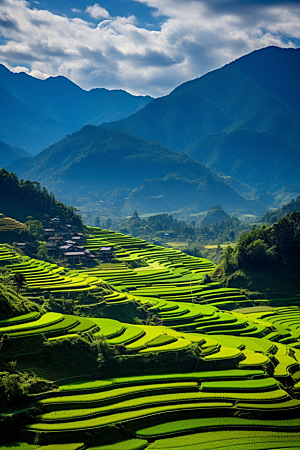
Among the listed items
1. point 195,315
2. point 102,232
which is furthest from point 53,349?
point 102,232

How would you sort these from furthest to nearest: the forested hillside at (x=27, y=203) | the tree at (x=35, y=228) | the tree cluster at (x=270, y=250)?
the forested hillside at (x=27, y=203) → the tree at (x=35, y=228) → the tree cluster at (x=270, y=250)

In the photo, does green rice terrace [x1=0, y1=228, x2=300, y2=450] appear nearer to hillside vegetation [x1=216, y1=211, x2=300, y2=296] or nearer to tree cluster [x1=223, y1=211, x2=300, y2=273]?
hillside vegetation [x1=216, y1=211, x2=300, y2=296]

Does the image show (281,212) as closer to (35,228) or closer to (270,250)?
(270,250)

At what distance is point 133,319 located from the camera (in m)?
44.3

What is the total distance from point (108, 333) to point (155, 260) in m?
48.5

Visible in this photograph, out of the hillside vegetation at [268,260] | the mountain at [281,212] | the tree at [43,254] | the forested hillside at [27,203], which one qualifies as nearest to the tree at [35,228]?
the forested hillside at [27,203]

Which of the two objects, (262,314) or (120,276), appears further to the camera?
(120,276)

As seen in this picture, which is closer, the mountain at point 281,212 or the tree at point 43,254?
the tree at point 43,254

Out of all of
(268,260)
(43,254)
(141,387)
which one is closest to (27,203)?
(43,254)

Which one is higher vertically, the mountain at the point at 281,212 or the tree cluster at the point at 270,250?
the mountain at the point at 281,212

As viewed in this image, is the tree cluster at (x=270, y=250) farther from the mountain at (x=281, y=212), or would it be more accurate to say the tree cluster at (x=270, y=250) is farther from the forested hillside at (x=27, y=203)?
the mountain at (x=281, y=212)

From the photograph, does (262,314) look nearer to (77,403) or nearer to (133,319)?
(133,319)

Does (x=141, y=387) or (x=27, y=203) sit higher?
(x=27, y=203)

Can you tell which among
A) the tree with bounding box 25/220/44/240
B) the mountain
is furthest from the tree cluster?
the mountain
